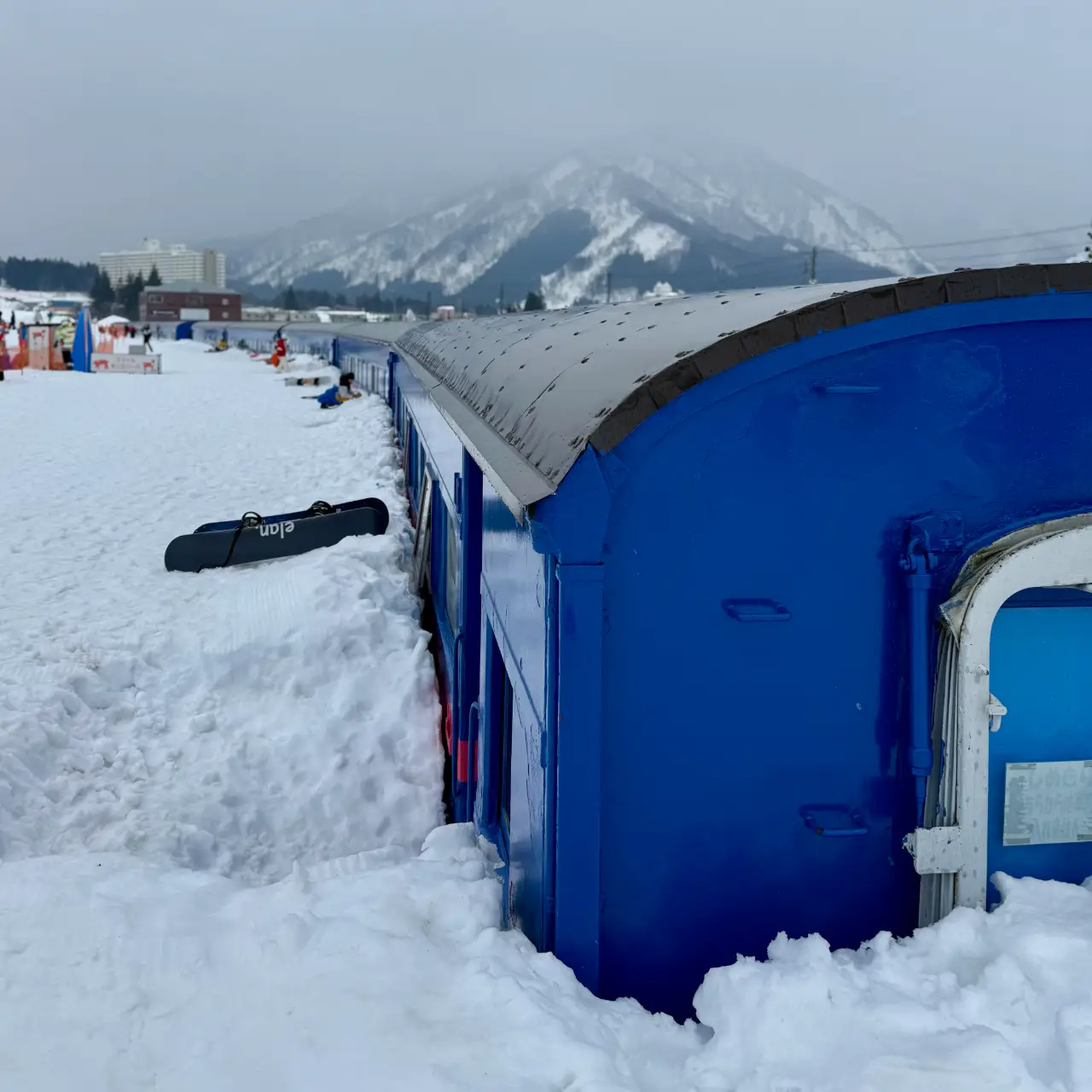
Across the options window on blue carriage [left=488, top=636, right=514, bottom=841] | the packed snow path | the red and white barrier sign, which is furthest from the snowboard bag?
the red and white barrier sign

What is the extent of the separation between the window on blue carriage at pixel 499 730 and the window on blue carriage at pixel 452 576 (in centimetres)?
143

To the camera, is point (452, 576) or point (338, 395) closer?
point (452, 576)

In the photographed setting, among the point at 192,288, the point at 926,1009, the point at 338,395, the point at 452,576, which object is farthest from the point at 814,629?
the point at 192,288

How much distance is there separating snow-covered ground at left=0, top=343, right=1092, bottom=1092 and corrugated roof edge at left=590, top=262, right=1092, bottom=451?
176 cm

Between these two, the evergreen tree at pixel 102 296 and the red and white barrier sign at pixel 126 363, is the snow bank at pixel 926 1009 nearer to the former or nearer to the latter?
the red and white barrier sign at pixel 126 363

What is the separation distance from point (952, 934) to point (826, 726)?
732 millimetres

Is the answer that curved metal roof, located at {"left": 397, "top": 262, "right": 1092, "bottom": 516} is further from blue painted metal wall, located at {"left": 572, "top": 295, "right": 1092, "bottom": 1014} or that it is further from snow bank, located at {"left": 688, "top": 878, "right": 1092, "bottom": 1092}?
snow bank, located at {"left": 688, "top": 878, "right": 1092, "bottom": 1092}

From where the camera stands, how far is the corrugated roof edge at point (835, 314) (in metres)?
3.02

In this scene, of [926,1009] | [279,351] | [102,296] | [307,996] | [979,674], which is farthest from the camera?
[102,296]

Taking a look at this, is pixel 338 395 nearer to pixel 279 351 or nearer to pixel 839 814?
pixel 839 814

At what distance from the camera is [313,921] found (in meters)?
3.84

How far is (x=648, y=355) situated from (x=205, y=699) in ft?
20.8

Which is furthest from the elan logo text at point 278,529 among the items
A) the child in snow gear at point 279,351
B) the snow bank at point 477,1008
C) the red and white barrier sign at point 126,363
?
the child in snow gear at point 279,351

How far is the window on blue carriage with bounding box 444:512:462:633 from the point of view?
6.68 m
